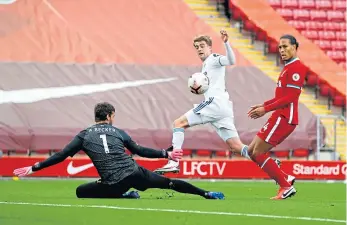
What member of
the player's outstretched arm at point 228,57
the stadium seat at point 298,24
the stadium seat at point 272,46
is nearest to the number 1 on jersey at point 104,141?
the player's outstretched arm at point 228,57

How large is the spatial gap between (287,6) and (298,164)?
8.45 m

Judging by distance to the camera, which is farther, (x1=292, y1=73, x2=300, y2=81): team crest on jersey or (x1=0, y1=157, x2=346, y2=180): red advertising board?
(x1=0, y1=157, x2=346, y2=180): red advertising board

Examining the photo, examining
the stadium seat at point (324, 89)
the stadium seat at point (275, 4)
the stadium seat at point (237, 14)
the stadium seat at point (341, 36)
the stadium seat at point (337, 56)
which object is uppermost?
the stadium seat at point (275, 4)

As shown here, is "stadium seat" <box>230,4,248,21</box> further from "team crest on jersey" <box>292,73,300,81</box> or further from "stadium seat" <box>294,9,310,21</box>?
"team crest on jersey" <box>292,73,300,81</box>

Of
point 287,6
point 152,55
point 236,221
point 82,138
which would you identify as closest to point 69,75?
point 152,55

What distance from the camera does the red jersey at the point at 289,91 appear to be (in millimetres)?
11047

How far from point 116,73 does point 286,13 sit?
6980mm

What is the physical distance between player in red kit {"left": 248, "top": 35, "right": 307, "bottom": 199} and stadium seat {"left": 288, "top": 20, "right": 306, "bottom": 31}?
662 inches

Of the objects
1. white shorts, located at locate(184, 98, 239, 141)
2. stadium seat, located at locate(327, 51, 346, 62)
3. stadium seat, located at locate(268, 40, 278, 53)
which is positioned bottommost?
white shorts, located at locate(184, 98, 239, 141)

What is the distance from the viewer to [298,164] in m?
21.2

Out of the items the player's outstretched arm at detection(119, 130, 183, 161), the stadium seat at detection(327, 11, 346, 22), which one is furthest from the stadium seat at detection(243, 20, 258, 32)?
the player's outstretched arm at detection(119, 130, 183, 161)

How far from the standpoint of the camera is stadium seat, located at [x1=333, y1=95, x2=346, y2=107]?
26.2 metres

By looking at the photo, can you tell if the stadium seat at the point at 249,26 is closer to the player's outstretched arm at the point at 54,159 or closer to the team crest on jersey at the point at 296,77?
the team crest on jersey at the point at 296,77

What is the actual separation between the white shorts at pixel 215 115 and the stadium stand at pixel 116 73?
31.2ft
